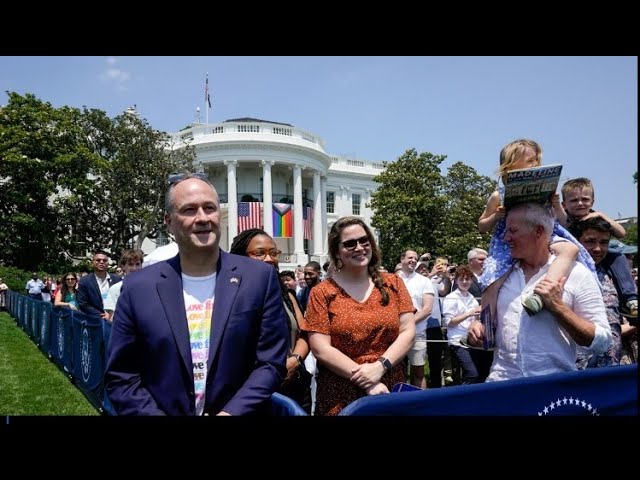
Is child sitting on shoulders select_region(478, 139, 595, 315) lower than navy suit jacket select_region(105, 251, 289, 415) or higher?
higher

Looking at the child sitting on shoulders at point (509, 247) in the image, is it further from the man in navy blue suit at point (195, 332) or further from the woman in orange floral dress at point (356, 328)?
the man in navy blue suit at point (195, 332)

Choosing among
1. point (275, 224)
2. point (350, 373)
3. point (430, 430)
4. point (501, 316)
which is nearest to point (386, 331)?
point (350, 373)

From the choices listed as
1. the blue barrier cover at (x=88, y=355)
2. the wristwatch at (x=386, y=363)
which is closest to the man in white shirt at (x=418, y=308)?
the wristwatch at (x=386, y=363)

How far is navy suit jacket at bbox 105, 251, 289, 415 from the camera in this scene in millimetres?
2424

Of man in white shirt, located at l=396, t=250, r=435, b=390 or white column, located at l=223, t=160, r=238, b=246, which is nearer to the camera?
man in white shirt, located at l=396, t=250, r=435, b=390

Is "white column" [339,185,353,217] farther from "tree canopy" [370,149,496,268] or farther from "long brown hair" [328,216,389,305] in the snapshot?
"long brown hair" [328,216,389,305]

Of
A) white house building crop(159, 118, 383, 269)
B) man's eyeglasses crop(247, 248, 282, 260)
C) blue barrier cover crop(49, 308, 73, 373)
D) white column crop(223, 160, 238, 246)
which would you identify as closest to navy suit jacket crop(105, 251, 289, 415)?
man's eyeglasses crop(247, 248, 282, 260)

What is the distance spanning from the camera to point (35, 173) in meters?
32.0

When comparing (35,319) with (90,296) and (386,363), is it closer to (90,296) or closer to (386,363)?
(90,296)

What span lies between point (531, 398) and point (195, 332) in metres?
1.66

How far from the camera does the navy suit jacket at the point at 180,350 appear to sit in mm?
2424

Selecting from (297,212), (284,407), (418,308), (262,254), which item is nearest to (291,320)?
(262,254)

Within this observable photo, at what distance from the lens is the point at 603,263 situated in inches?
165

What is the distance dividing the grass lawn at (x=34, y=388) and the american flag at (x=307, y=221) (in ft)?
125
